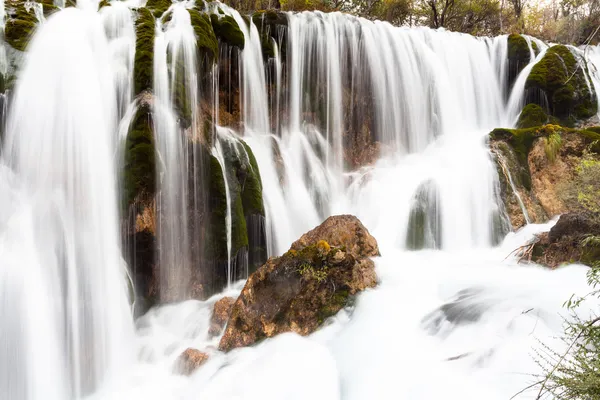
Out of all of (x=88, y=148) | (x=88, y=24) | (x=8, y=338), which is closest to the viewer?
(x=8, y=338)

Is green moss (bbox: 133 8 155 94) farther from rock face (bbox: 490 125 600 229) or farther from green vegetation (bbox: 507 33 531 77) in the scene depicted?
green vegetation (bbox: 507 33 531 77)

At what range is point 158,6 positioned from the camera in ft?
32.2

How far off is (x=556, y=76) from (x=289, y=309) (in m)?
12.6

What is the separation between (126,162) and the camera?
678 cm

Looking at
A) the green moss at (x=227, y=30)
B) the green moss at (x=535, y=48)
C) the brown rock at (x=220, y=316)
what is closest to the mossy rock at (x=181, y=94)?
the green moss at (x=227, y=30)

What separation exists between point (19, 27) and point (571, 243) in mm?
10220

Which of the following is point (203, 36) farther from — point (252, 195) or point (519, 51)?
point (519, 51)

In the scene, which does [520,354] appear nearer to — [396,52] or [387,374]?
[387,374]

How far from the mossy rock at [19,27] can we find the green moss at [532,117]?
13.0 metres

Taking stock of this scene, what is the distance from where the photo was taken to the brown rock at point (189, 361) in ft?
18.0

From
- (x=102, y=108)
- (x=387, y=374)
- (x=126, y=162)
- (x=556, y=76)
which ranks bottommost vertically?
(x=387, y=374)

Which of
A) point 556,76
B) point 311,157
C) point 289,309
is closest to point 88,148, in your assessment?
point 289,309

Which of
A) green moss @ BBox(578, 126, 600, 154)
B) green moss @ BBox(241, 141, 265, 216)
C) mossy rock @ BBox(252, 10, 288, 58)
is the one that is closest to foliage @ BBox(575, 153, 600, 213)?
green moss @ BBox(578, 126, 600, 154)

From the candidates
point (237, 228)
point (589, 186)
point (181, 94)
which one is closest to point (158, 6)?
point (181, 94)
